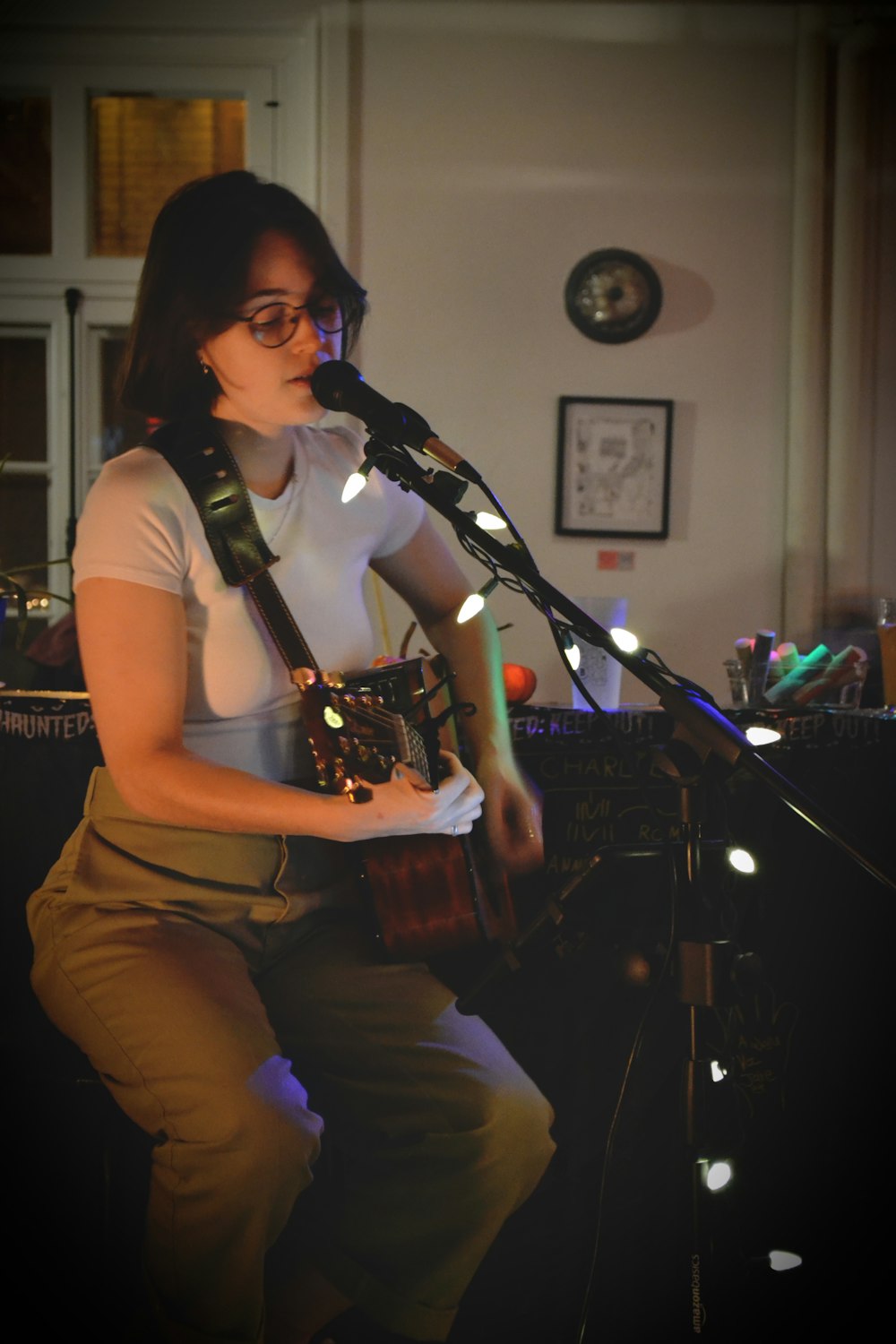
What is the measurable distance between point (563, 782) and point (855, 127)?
2.90 m

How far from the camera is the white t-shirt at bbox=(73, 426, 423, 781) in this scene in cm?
134

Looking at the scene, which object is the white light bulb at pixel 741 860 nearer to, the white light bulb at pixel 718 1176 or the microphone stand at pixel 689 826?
the microphone stand at pixel 689 826

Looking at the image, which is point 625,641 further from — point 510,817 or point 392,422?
point 510,817

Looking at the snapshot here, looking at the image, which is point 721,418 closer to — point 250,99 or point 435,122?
point 435,122

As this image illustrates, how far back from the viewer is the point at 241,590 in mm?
1422

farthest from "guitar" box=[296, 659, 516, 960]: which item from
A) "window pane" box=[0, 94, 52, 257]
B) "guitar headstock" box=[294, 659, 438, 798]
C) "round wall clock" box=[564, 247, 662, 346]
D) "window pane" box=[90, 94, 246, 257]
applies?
"window pane" box=[0, 94, 52, 257]

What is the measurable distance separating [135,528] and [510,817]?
637mm

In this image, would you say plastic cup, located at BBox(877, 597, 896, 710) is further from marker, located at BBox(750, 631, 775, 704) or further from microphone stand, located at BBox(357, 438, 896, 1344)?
microphone stand, located at BBox(357, 438, 896, 1344)

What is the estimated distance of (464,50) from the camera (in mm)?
3686

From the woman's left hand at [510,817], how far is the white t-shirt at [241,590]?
243mm

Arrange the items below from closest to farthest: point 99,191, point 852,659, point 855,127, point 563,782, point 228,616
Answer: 1. point 228,616
2. point 563,782
3. point 852,659
4. point 855,127
5. point 99,191

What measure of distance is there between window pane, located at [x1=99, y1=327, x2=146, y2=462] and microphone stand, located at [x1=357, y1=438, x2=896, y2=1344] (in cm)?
306

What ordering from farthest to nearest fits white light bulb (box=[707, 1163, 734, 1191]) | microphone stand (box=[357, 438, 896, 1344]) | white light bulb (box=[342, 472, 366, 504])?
white light bulb (box=[707, 1163, 734, 1191]) < white light bulb (box=[342, 472, 366, 504]) < microphone stand (box=[357, 438, 896, 1344])

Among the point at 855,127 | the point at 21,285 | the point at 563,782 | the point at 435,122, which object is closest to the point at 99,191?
the point at 21,285
